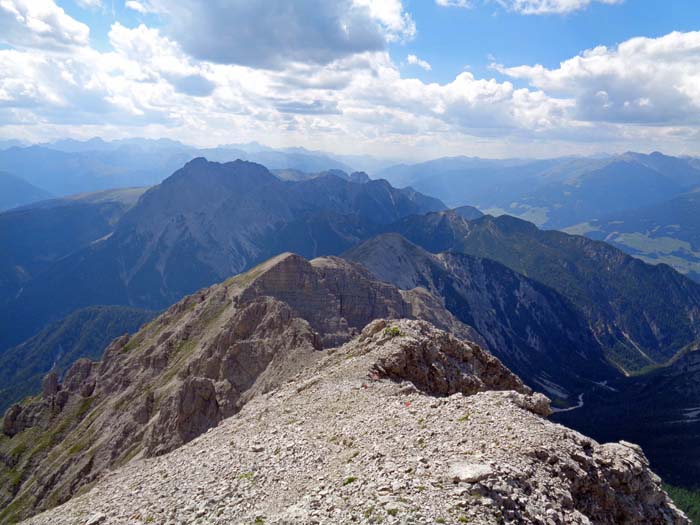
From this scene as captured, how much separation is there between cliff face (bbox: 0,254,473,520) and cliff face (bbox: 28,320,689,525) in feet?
154

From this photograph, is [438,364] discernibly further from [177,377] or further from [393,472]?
[177,377]

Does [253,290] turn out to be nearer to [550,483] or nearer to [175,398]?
[175,398]

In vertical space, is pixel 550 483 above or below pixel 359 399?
above

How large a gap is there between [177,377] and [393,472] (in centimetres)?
8354

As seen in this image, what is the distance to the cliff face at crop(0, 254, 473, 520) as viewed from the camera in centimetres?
8262

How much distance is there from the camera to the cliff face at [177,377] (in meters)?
82.6

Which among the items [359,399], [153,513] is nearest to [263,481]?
[153,513]

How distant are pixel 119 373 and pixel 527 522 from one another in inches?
4464

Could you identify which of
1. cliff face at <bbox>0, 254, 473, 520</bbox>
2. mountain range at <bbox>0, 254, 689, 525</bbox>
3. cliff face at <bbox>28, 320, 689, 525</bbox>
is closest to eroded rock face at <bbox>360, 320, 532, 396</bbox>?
mountain range at <bbox>0, 254, 689, 525</bbox>

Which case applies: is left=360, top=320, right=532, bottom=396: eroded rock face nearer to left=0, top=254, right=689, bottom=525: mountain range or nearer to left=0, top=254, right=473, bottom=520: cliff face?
left=0, top=254, right=689, bottom=525: mountain range

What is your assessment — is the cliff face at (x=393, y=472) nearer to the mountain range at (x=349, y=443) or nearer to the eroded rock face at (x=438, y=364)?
the mountain range at (x=349, y=443)

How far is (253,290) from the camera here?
125688 mm

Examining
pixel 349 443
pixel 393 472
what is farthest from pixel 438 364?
pixel 393 472

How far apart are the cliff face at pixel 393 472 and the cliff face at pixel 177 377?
46.9 meters
